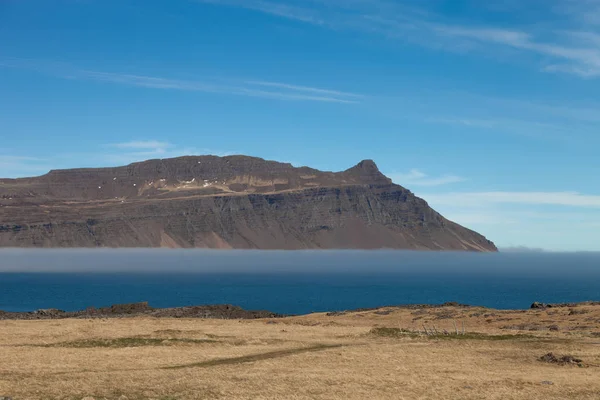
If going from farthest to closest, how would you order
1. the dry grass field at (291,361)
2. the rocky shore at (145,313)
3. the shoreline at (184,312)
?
the rocky shore at (145,313) < the shoreline at (184,312) < the dry grass field at (291,361)

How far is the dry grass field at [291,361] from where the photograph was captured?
32656mm

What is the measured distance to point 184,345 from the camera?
50500 mm

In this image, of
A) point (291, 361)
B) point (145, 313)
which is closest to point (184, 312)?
point (145, 313)

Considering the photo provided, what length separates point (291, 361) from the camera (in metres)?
41.8

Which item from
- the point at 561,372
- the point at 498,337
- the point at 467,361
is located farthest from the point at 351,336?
the point at 561,372

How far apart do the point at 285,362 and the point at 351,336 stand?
53.6 feet

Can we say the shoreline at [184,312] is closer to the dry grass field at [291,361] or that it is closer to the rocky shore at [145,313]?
the rocky shore at [145,313]

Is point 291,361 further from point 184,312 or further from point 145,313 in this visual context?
point 145,313

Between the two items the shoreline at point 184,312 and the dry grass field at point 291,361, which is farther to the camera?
the shoreline at point 184,312

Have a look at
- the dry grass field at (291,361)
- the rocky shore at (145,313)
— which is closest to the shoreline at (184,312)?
the rocky shore at (145,313)

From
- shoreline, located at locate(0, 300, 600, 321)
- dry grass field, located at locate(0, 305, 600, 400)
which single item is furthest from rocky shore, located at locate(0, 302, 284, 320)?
dry grass field, located at locate(0, 305, 600, 400)

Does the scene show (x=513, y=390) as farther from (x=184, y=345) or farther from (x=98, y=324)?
(x=98, y=324)

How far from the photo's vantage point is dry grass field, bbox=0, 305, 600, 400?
32656mm

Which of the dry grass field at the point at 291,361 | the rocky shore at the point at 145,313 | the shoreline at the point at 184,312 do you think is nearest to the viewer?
the dry grass field at the point at 291,361
